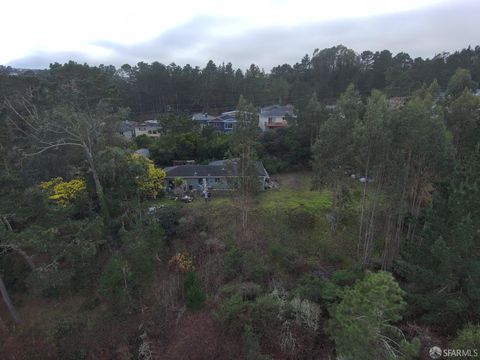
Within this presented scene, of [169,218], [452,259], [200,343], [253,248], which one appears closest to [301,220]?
[253,248]

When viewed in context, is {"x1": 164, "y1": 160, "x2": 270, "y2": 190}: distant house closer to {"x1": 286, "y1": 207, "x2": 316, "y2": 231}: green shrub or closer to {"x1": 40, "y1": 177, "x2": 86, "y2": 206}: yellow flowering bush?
{"x1": 286, "y1": 207, "x2": 316, "y2": 231}: green shrub

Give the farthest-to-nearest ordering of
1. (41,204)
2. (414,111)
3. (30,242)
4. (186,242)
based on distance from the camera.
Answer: (186,242)
(41,204)
(30,242)
(414,111)

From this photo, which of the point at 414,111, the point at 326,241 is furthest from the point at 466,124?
the point at 326,241

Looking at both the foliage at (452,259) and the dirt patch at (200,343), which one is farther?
the dirt patch at (200,343)

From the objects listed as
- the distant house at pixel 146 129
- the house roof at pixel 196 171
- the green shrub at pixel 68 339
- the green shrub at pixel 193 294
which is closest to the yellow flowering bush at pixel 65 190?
the house roof at pixel 196 171

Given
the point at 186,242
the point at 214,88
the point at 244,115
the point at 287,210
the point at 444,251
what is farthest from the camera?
the point at 214,88

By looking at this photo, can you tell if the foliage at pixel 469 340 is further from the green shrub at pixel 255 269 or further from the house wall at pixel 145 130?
Answer: the house wall at pixel 145 130

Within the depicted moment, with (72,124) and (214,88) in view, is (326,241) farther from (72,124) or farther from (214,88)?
(214,88)
